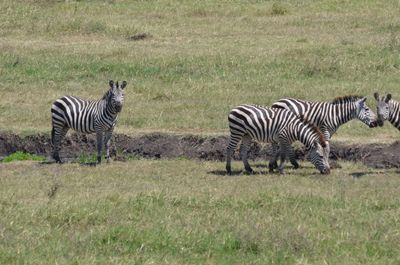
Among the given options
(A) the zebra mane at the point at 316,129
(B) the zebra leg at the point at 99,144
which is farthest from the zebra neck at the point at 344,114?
(B) the zebra leg at the point at 99,144

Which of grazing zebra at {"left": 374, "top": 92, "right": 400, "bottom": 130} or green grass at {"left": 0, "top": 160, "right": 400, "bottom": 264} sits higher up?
grazing zebra at {"left": 374, "top": 92, "right": 400, "bottom": 130}

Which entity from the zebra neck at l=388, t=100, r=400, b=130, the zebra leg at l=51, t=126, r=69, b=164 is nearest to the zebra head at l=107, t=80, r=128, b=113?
the zebra leg at l=51, t=126, r=69, b=164

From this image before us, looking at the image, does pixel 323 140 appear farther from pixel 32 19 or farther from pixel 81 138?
pixel 32 19

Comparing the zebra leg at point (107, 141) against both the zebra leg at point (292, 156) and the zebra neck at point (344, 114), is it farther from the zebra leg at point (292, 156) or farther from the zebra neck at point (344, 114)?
the zebra neck at point (344, 114)

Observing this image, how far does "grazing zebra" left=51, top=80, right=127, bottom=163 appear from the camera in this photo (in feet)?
61.2

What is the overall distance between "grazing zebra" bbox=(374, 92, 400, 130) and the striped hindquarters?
5383mm

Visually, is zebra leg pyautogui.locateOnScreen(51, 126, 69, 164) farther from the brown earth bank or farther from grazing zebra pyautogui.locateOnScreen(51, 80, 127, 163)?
the brown earth bank

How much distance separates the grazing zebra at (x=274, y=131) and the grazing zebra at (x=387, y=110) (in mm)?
1221

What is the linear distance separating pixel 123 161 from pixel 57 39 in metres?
12.4

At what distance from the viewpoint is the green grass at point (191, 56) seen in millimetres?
22219

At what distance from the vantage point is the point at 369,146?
62.2ft

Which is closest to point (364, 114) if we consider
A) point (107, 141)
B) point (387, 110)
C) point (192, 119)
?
point (387, 110)

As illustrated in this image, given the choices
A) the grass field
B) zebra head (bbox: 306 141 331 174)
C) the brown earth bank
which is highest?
the grass field

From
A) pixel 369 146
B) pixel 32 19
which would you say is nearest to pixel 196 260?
pixel 369 146
